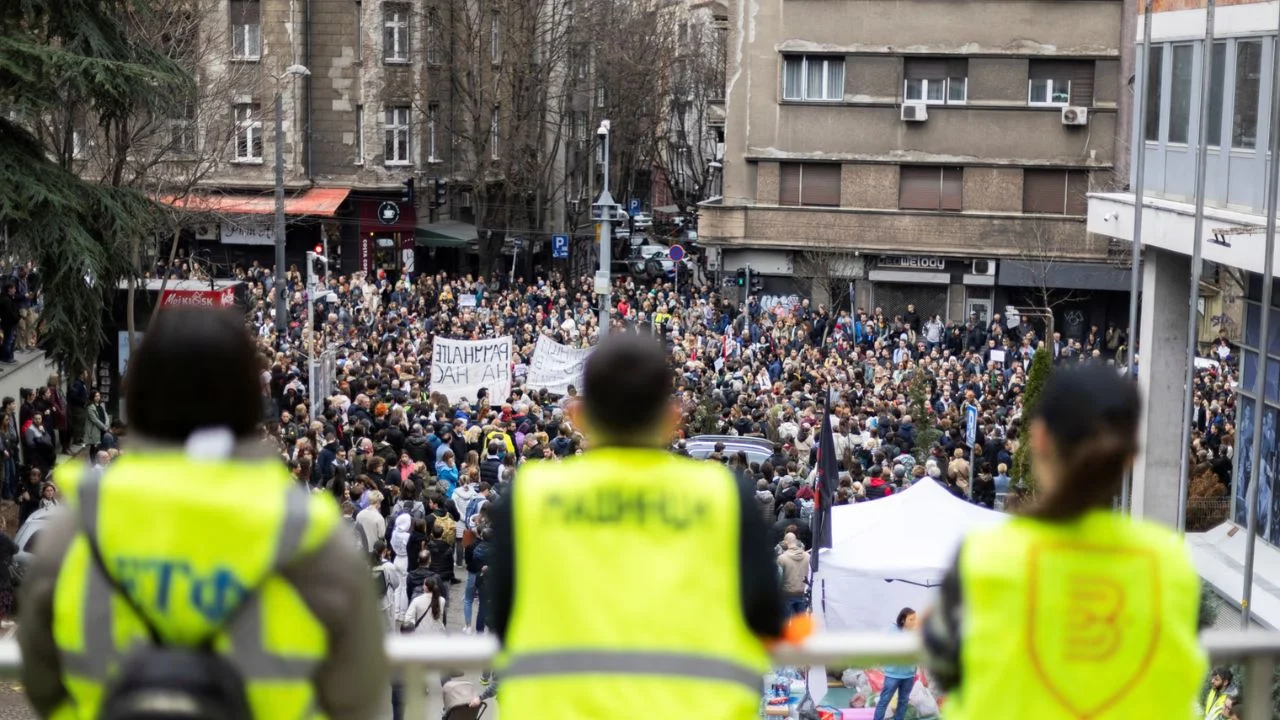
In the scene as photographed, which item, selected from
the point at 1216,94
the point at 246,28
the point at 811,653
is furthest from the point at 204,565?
the point at 246,28

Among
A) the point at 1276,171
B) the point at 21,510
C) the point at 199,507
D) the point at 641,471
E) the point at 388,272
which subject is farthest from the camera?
the point at 388,272

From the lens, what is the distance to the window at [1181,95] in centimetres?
2027

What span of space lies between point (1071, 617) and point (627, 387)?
840 mm

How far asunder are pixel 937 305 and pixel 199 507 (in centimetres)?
4437

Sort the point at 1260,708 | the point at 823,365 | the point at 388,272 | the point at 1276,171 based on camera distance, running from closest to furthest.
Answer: the point at 1260,708 < the point at 1276,171 < the point at 823,365 < the point at 388,272

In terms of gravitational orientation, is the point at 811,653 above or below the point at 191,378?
below

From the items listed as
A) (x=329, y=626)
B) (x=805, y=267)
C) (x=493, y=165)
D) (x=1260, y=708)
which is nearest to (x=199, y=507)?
(x=329, y=626)

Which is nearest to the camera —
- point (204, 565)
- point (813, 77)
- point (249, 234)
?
point (204, 565)

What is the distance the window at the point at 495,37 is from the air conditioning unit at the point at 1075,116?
1862 centimetres

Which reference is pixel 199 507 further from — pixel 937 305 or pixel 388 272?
pixel 388 272

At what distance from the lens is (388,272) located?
51188mm

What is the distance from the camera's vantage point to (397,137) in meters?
51.2

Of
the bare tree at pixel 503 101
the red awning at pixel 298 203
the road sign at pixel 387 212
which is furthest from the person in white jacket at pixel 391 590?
the bare tree at pixel 503 101

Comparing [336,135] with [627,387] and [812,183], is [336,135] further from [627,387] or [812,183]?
[627,387]
